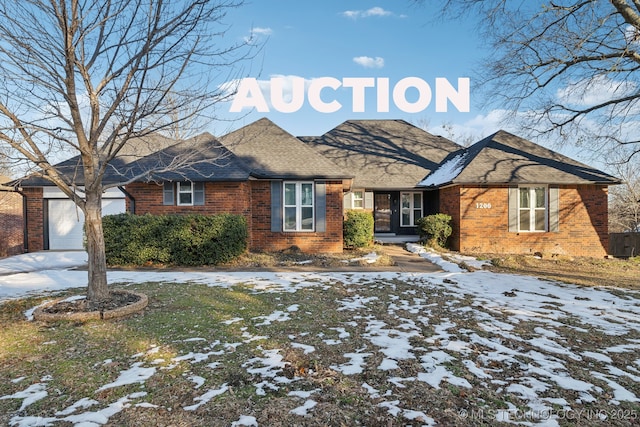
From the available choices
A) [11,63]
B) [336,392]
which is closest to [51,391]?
[336,392]

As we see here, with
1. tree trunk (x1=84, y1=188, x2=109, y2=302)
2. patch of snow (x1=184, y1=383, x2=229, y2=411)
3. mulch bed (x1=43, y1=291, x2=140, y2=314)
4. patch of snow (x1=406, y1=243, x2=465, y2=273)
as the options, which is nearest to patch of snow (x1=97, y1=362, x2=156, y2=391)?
patch of snow (x1=184, y1=383, x2=229, y2=411)

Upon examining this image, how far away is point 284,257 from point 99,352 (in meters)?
8.07

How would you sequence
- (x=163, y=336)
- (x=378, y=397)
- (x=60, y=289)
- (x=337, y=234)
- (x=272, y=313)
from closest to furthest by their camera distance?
(x=378, y=397) < (x=163, y=336) < (x=272, y=313) < (x=60, y=289) < (x=337, y=234)

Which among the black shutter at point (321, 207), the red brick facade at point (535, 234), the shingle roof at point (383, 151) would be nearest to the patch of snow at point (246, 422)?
the black shutter at point (321, 207)

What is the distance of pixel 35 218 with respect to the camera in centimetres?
1460

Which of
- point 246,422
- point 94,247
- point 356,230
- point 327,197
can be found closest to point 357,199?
point 356,230

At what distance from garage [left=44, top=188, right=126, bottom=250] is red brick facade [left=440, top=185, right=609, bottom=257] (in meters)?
15.1

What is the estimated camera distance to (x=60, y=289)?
772cm

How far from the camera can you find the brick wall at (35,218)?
1452cm

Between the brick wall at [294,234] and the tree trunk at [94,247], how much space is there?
24.7 feet

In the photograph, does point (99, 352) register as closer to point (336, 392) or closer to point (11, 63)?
point (336, 392)

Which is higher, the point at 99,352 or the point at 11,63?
the point at 11,63

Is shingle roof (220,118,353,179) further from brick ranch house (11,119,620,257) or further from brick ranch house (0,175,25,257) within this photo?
brick ranch house (0,175,25,257)

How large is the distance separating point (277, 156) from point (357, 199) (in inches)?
228
